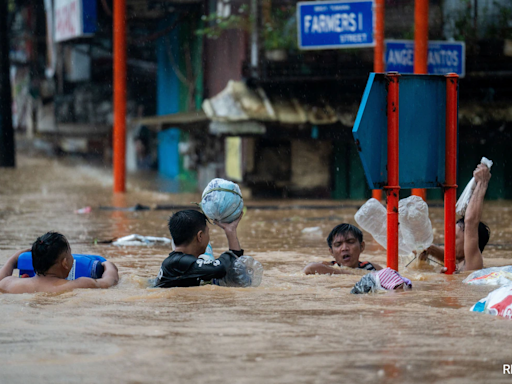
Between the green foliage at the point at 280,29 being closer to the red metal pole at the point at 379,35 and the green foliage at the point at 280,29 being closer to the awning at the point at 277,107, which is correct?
the awning at the point at 277,107

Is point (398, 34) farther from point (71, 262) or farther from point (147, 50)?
point (147, 50)

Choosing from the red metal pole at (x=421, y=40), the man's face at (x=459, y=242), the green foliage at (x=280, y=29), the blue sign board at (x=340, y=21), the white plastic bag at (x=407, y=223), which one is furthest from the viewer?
the green foliage at (x=280, y=29)

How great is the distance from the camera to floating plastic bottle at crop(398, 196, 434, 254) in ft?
22.0

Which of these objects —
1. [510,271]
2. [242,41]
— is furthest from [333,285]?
[242,41]

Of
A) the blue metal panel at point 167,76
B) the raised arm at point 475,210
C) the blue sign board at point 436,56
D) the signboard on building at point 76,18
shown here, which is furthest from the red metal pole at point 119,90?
the raised arm at point 475,210

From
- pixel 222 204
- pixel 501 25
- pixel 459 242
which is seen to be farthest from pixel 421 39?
pixel 222 204

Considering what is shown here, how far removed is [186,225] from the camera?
5.73 metres

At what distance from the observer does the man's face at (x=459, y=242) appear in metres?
6.98

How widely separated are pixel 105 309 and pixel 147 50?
2198cm

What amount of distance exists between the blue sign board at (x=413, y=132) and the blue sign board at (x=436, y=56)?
18.5 feet

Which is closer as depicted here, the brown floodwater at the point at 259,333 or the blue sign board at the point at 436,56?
the brown floodwater at the point at 259,333

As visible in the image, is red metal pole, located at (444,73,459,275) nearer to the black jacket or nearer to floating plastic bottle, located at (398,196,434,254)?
floating plastic bottle, located at (398,196,434,254)

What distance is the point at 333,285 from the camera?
20.0 feet

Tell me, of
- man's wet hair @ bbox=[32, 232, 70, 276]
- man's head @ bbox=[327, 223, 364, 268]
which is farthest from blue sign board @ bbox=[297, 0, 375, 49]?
man's wet hair @ bbox=[32, 232, 70, 276]
